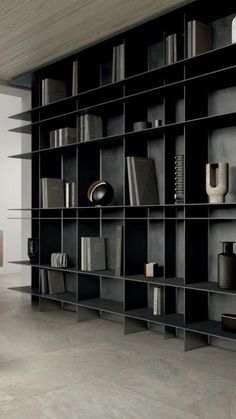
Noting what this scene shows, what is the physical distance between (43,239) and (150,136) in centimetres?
191

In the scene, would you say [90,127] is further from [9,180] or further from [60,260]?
[9,180]

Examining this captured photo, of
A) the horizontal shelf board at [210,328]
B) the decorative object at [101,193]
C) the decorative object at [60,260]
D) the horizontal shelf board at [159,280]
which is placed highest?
the decorative object at [101,193]

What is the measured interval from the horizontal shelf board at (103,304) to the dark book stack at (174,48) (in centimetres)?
224

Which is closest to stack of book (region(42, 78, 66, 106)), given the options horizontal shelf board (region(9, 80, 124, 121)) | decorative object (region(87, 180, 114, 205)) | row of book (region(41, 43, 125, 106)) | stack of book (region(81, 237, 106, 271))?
row of book (region(41, 43, 125, 106))

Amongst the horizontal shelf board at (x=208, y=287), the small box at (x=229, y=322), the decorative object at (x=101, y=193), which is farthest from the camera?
the decorative object at (x=101, y=193)

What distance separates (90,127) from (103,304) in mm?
1768

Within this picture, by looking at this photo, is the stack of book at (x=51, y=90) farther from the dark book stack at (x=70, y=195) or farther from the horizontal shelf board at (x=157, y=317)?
the horizontal shelf board at (x=157, y=317)

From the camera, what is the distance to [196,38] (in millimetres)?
3686

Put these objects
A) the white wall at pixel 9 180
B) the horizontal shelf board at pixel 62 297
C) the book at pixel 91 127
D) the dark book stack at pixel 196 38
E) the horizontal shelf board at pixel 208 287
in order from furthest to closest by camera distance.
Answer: the white wall at pixel 9 180, the horizontal shelf board at pixel 62 297, the book at pixel 91 127, the dark book stack at pixel 196 38, the horizontal shelf board at pixel 208 287

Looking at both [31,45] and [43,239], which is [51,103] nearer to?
[31,45]

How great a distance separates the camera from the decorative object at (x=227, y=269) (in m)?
3.47

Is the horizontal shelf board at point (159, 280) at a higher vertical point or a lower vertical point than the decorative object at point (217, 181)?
lower

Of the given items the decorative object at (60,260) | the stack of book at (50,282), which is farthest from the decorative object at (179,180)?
the stack of book at (50,282)

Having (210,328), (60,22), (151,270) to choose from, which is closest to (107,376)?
(210,328)
